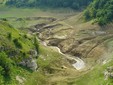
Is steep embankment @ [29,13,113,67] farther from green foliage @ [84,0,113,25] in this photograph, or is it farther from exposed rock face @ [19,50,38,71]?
exposed rock face @ [19,50,38,71]

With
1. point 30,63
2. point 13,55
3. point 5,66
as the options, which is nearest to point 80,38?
point 30,63

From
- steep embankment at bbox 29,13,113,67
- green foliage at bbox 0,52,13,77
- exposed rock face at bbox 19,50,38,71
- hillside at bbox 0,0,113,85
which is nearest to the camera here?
green foliage at bbox 0,52,13,77

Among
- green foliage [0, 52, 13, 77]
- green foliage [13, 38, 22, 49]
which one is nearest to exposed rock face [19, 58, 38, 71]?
green foliage [13, 38, 22, 49]

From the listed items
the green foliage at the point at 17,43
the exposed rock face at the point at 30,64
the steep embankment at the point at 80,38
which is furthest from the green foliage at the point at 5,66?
the steep embankment at the point at 80,38

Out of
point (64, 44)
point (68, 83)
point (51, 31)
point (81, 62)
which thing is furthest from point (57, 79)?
point (51, 31)

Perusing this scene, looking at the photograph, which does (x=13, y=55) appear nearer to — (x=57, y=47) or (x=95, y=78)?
(x=95, y=78)

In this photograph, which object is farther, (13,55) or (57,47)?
(57,47)

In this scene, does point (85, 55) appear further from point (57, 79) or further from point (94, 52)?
point (57, 79)

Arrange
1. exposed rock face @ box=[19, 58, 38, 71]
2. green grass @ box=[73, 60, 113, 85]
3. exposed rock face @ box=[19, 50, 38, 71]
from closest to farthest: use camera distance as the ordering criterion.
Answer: green grass @ box=[73, 60, 113, 85]
exposed rock face @ box=[19, 58, 38, 71]
exposed rock face @ box=[19, 50, 38, 71]

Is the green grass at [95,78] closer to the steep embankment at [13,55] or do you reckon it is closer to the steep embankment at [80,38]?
the steep embankment at [13,55]

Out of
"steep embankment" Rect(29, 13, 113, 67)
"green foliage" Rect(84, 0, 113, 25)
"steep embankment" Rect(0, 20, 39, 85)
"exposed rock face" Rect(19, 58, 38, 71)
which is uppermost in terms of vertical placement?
"steep embankment" Rect(0, 20, 39, 85)
